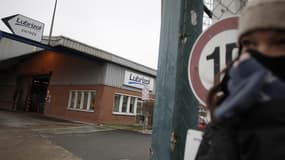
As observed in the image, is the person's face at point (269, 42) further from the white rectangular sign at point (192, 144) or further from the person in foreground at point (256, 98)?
the white rectangular sign at point (192, 144)

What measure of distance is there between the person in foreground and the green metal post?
61cm

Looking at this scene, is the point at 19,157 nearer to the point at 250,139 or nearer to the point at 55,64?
the point at 250,139

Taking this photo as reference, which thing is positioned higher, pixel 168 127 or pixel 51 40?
pixel 51 40

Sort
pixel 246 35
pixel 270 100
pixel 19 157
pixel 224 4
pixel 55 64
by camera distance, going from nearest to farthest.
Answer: pixel 270 100
pixel 246 35
pixel 224 4
pixel 19 157
pixel 55 64

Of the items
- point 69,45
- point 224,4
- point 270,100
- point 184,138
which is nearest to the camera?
point 270,100

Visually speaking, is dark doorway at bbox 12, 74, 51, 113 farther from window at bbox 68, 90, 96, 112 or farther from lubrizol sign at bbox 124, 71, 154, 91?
lubrizol sign at bbox 124, 71, 154, 91

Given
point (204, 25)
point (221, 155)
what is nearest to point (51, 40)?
point (204, 25)

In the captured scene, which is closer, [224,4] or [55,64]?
[224,4]

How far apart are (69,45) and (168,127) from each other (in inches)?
506

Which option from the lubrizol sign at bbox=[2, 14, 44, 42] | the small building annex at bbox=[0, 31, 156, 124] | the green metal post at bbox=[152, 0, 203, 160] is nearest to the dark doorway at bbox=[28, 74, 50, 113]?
the small building annex at bbox=[0, 31, 156, 124]

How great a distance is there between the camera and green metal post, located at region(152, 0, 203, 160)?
142cm

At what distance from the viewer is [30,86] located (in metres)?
21.3

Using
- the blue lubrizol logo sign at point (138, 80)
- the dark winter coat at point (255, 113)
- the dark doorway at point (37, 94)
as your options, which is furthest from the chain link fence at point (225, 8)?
the dark doorway at point (37, 94)

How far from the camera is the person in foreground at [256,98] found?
62 cm
